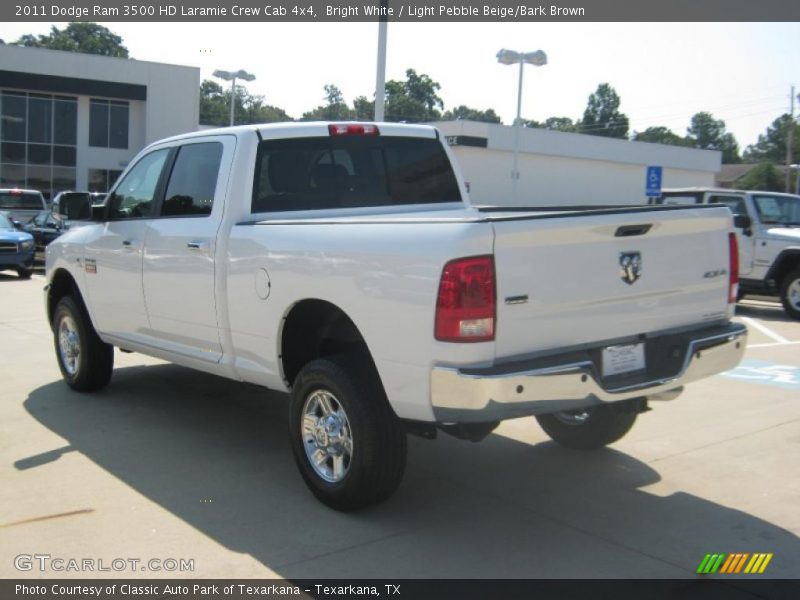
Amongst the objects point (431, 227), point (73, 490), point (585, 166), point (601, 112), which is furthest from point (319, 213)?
point (601, 112)

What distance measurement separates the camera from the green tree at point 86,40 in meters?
106

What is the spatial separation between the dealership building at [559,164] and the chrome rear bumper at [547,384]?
3952 cm

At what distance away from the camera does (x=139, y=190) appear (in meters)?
6.68

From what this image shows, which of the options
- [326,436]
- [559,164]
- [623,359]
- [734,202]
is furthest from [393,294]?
[559,164]

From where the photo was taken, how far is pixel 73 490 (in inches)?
199

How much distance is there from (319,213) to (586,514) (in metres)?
2.47

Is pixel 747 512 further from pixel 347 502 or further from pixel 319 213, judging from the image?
pixel 319 213

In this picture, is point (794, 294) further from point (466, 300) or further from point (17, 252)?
point (17, 252)

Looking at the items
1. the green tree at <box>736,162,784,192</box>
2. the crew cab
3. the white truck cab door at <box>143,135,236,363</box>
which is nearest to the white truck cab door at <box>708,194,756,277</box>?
the crew cab

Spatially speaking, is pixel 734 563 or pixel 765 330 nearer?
pixel 734 563

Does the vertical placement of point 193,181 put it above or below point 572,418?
above

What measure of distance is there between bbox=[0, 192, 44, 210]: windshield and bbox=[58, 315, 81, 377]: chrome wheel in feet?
65.6

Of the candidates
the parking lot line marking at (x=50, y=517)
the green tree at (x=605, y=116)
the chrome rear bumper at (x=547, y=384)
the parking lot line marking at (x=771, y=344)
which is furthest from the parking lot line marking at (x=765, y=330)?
the green tree at (x=605, y=116)

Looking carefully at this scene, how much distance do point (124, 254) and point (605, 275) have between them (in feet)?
12.3
